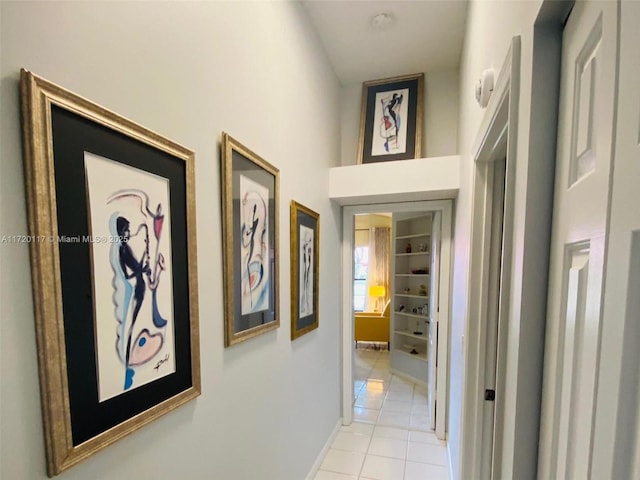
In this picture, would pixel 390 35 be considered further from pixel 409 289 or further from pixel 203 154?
pixel 409 289

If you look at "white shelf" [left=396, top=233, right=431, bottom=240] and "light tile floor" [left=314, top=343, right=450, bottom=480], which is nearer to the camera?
"light tile floor" [left=314, top=343, right=450, bottom=480]

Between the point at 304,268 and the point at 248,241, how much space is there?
69 centimetres

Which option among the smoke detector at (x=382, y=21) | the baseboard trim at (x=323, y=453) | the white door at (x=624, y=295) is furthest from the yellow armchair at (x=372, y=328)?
the white door at (x=624, y=295)

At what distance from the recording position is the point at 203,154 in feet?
3.56

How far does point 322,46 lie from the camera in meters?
2.33

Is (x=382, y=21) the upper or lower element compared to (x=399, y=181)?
upper

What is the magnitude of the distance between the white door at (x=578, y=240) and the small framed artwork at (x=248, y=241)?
3.34 ft

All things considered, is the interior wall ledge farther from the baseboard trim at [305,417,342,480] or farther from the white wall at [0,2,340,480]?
the baseboard trim at [305,417,342,480]

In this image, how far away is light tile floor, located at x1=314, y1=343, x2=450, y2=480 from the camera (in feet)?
7.29

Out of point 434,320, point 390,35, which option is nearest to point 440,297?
point 434,320

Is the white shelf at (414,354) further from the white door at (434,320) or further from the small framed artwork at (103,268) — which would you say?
the small framed artwork at (103,268)

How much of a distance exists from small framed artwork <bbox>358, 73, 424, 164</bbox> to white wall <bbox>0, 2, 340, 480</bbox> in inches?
26.7

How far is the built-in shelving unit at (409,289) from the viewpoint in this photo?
13.4ft

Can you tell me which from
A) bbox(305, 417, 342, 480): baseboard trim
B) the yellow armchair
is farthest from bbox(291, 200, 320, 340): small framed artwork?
the yellow armchair
